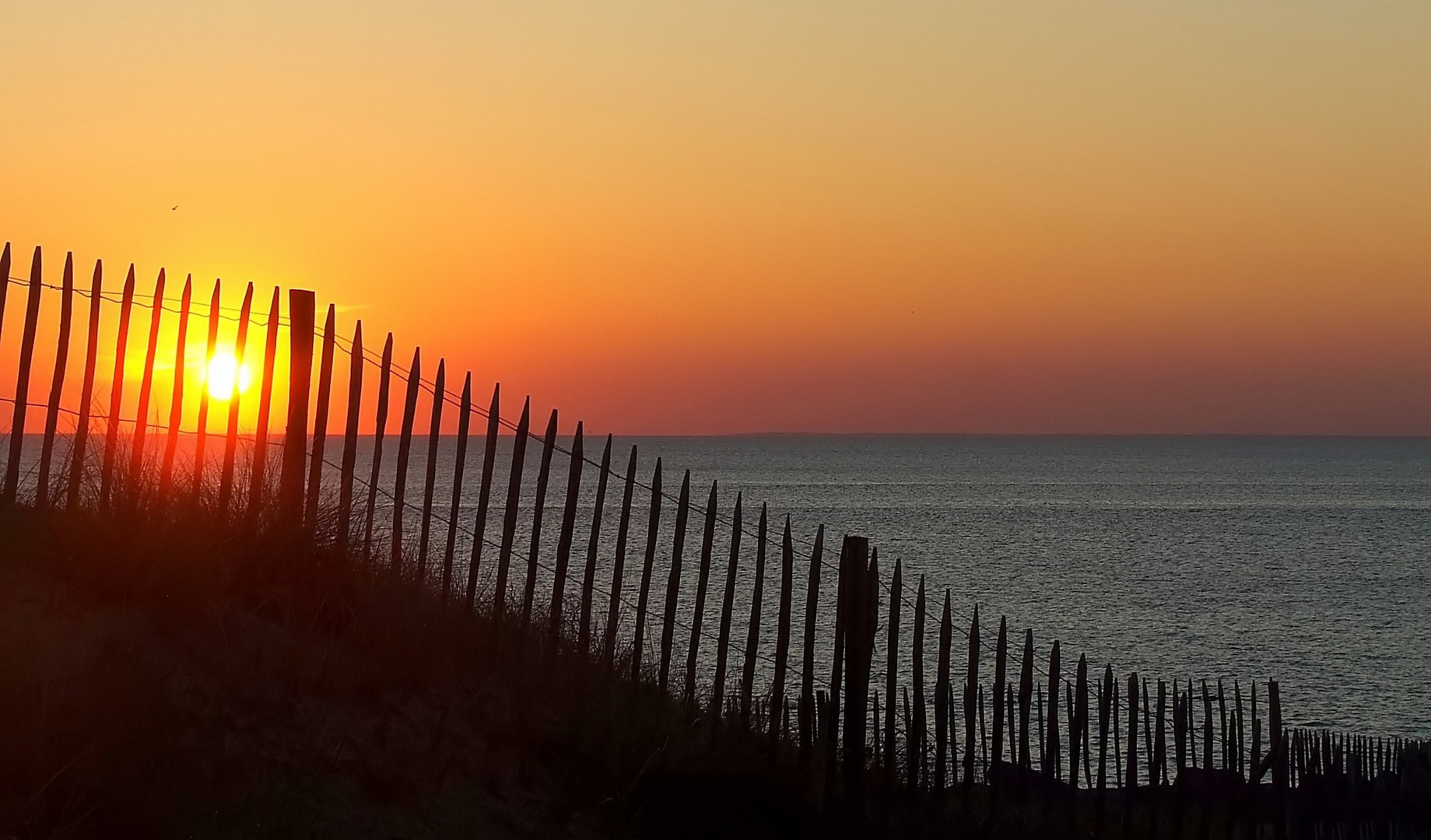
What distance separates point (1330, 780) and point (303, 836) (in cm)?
998

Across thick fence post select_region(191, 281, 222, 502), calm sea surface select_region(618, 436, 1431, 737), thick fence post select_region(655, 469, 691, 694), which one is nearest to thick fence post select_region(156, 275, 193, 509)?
thick fence post select_region(191, 281, 222, 502)

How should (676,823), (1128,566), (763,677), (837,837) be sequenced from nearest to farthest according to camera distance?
(676,823), (837,837), (763,677), (1128,566)

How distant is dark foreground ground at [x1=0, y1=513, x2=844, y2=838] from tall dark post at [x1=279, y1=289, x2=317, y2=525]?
2.50 feet

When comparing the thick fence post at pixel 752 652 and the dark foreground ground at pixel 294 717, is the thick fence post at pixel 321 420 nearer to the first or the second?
the dark foreground ground at pixel 294 717

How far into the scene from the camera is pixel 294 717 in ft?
19.6

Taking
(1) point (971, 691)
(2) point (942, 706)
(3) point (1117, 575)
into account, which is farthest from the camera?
(3) point (1117, 575)

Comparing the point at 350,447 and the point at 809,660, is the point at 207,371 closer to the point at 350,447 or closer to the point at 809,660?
the point at 350,447

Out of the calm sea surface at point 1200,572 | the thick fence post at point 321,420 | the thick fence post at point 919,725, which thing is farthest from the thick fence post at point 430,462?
the calm sea surface at point 1200,572

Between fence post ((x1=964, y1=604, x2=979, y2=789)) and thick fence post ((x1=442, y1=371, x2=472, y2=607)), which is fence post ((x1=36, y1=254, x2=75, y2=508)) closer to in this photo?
thick fence post ((x1=442, y1=371, x2=472, y2=607))

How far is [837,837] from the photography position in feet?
25.2

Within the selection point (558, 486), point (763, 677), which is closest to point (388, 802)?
point (763, 677)

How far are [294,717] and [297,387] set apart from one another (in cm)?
263

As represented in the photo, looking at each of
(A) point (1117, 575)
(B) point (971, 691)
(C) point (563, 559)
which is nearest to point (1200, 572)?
(A) point (1117, 575)

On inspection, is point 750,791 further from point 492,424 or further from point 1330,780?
point 1330,780
